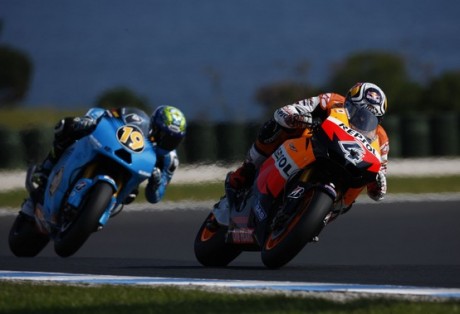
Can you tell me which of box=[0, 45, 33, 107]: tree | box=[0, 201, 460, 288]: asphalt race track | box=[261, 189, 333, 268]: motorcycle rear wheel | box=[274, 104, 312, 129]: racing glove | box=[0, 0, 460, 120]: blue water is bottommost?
box=[0, 0, 460, 120]: blue water

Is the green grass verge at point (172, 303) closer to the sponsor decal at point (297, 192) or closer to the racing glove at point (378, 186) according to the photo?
the sponsor decal at point (297, 192)

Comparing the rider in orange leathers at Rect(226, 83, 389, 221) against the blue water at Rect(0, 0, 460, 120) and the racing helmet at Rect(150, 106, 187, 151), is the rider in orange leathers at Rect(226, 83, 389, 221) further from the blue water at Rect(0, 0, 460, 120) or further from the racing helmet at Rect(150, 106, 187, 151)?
the blue water at Rect(0, 0, 460, 120)

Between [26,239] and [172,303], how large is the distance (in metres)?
4.13

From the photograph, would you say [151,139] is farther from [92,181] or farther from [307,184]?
[307,184]

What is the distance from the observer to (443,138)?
1861cm

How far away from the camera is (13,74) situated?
28.2 m

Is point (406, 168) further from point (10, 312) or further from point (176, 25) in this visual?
point (176, 25)

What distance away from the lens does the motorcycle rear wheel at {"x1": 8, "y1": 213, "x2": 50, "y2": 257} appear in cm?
945

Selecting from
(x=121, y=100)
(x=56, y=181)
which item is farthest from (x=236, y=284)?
(x=121, y=100)

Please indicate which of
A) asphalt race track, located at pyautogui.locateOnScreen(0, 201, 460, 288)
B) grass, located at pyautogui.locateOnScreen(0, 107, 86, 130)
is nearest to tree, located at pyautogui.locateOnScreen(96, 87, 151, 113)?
grass, located at pyautogui.locateOnScreen(0, 107, 86, 130)

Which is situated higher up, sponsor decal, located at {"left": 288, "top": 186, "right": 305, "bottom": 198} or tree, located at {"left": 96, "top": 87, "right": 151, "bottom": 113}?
sponsor decal, located at {"left": 288, "top": 186, "right": 305, "bottom": 198}

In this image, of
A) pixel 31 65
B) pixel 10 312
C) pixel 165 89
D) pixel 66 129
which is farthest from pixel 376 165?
pixel 165 89

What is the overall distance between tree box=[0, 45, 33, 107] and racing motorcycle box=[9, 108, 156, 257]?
1774cm

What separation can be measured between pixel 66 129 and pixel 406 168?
8697mm
